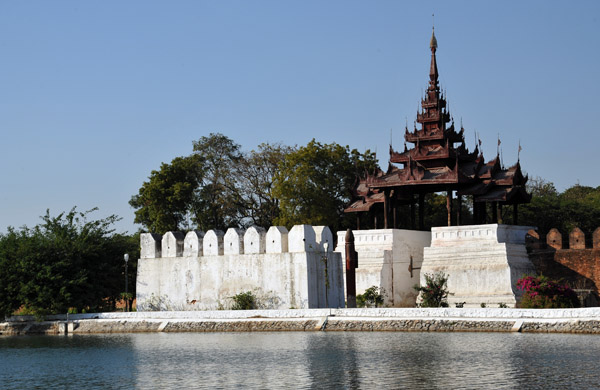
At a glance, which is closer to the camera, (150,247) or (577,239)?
(150,247)

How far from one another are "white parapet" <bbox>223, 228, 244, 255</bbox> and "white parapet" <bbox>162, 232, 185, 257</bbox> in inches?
67.0

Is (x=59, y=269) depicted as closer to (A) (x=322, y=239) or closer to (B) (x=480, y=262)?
(A) (x=322, y=239)

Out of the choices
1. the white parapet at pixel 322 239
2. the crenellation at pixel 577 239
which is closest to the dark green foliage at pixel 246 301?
the white parapet at pixel 322 239

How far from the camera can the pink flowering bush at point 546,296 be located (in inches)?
966

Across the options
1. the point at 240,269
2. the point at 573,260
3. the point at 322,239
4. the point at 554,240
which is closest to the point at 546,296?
the point at 322,239

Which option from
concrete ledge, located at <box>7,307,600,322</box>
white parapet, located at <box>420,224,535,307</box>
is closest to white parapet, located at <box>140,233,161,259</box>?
concrete ledge, located at <box>7,307,600,322</box>

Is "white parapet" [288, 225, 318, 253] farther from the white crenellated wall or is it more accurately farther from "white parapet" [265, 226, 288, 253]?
"white parapet" [265, 226, 288, 253]

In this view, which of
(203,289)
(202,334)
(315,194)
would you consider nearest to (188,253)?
(203,289)

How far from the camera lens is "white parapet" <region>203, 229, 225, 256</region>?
→ 90.3ft

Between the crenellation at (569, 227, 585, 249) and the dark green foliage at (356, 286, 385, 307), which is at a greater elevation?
the crenellation at (569, 227, 585, 249)

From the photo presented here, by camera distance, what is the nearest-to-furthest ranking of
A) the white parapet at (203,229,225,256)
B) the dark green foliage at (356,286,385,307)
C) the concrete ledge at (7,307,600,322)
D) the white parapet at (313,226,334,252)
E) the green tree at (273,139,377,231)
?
the concrete ledge at (7,307,600,322), the white parapet at (313,226,334,252), the white parapet at (203,229,225,256), the dark green foliage at (356,286,385,307), the green tree at (273,139,377,231)

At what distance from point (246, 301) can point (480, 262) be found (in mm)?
9966

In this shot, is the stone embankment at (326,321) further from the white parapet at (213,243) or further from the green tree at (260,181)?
the green tree at (260,181)

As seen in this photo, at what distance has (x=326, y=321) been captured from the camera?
23.4 metres
